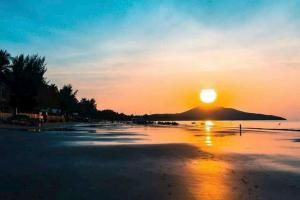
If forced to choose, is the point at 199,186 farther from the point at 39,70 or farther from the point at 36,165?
the point at 39,70

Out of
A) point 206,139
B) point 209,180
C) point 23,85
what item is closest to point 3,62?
point 23,85

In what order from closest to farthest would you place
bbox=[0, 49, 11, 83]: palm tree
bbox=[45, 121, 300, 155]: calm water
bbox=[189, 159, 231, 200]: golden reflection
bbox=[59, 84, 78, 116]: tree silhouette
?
bbox=[189, 159, 231, 200]: golden reflection → bbox=[45, 121, 300, 155]: calm water → bbox=[0, 49, 11, 83]: palm tree → bbox=[59, 84, 78, 116]: tree silhouette

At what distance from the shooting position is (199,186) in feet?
45.0

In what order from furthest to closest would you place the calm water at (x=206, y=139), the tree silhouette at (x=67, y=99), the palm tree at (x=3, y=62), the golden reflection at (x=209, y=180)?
the tree silhouette at (x=67, y=99) → the palm tree at (x=3, y=62) → the calm water at (x=206, y=139) → the golden reflection at (x=209, y=180)

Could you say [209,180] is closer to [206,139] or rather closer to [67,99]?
[206,139]

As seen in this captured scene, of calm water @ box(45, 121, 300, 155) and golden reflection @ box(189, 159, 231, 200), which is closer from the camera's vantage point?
golden reflection @ box(189, 159, 231, 200)

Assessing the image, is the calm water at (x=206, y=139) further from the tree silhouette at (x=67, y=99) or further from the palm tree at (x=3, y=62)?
the tree silhouette at (x=67, y=99)

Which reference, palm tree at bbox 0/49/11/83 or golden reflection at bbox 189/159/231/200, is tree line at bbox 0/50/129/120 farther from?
golden reflection at bbox 189/159/231/200

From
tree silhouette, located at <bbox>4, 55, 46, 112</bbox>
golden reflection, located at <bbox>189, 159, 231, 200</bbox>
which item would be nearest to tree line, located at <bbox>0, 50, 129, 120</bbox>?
tree silhouette, located at <bbox>4, 55, 46, 112</bbox>

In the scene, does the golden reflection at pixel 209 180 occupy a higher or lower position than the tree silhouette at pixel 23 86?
lower

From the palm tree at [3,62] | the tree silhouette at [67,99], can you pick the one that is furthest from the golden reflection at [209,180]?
the tree silhouette at [67,99]

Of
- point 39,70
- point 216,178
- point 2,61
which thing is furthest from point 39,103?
point 216,178

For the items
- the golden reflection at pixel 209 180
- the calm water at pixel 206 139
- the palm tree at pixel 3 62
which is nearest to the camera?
the golden reflection at pixel 209 180

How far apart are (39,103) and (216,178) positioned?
89.1 metres
